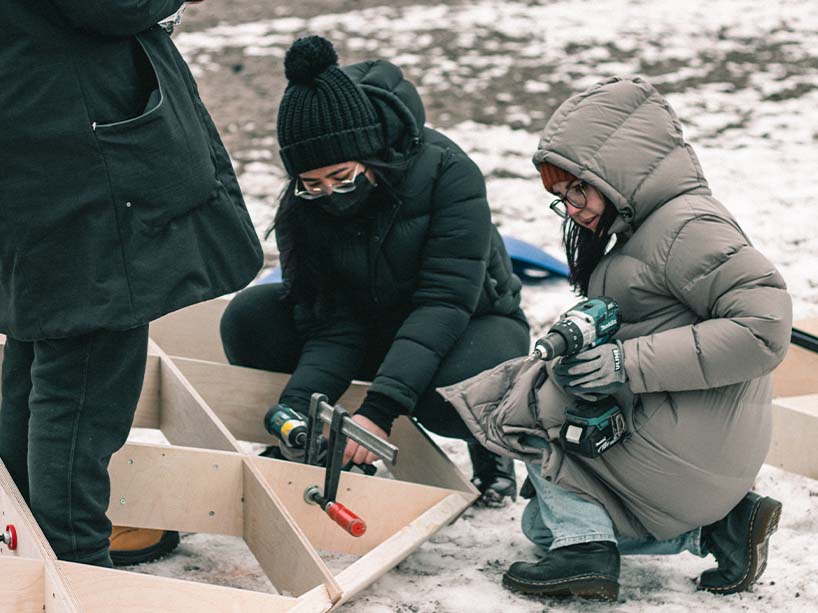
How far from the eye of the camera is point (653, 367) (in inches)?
89.0

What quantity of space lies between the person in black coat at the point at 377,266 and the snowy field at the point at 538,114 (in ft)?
1.26

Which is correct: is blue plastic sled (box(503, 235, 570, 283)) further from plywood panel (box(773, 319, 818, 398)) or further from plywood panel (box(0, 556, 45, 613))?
plywood panel (box(0, 556, 45, 613))

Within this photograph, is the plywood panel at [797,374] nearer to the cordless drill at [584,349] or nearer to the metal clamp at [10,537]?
the cordless drill at [584,349]

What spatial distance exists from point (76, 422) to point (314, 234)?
0.95 m

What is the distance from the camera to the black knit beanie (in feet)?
8.65

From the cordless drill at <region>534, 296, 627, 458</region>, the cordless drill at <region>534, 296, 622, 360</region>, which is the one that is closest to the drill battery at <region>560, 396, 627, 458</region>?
the cordless drill at <region>534, 296, 627, 458</region>

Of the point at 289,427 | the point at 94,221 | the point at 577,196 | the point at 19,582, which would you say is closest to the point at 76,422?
the point at 19,582

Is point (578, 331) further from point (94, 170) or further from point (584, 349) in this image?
point (94, 170)

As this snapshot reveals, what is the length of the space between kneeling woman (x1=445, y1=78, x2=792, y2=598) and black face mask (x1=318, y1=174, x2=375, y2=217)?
1.68 feet

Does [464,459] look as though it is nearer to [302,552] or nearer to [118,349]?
[302,552]

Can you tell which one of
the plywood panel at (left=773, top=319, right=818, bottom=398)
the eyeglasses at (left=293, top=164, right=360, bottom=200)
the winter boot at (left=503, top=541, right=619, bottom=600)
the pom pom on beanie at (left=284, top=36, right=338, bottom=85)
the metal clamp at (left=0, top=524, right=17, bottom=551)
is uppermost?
the pom pom on beanie at (left=284, top=36, right=338, bottom=85)

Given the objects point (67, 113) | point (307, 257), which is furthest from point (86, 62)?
point (307, 257)

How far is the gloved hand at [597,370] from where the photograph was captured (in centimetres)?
227

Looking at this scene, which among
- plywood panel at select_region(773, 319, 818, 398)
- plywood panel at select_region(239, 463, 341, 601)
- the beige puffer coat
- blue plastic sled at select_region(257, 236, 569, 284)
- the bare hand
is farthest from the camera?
blue plastic sled at select_region(257, 236, 569, 284)
